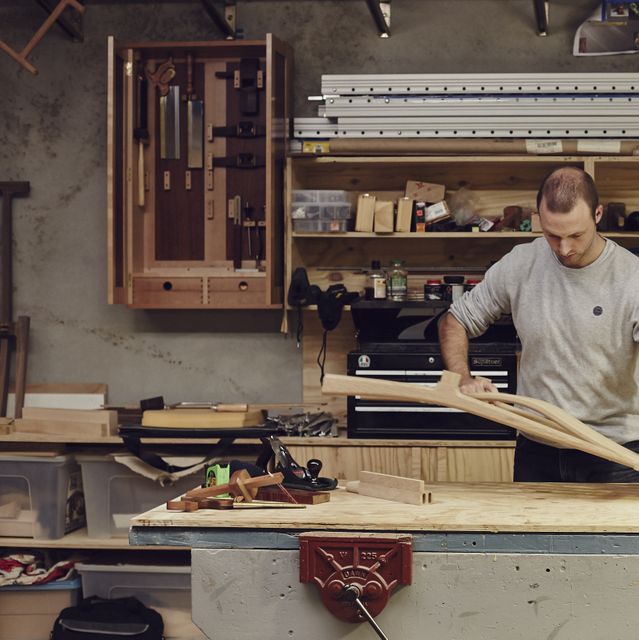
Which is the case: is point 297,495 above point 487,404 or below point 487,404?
below

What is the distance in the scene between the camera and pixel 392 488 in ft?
7.73

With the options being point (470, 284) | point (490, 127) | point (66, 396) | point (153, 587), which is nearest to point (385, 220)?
point (470, 284)

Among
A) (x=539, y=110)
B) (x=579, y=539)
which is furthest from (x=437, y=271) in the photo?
(x=579, y=539)

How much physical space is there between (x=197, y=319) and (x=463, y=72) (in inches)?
66.2

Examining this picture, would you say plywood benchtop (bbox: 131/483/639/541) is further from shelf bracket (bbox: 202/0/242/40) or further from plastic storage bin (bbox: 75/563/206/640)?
shelf bracket (bbox: 202/0/242/40)

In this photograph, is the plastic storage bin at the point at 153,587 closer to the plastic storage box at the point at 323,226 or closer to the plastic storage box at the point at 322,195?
the plastic storage box at the point at 323,226

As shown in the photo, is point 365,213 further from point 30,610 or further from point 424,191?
point 30,610

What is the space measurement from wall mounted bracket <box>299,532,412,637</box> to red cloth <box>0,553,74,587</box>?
2.46 metres

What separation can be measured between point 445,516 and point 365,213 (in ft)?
7.70

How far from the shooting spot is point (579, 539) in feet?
6.59

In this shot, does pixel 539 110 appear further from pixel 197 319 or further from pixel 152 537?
pixel 152 537

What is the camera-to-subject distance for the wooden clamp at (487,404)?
2.38m

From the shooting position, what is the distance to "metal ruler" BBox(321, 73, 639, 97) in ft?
13.8

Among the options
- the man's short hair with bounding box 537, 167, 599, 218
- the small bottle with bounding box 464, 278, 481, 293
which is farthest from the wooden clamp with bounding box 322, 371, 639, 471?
the small bottle with bounding box 464, 278, 481, 293
